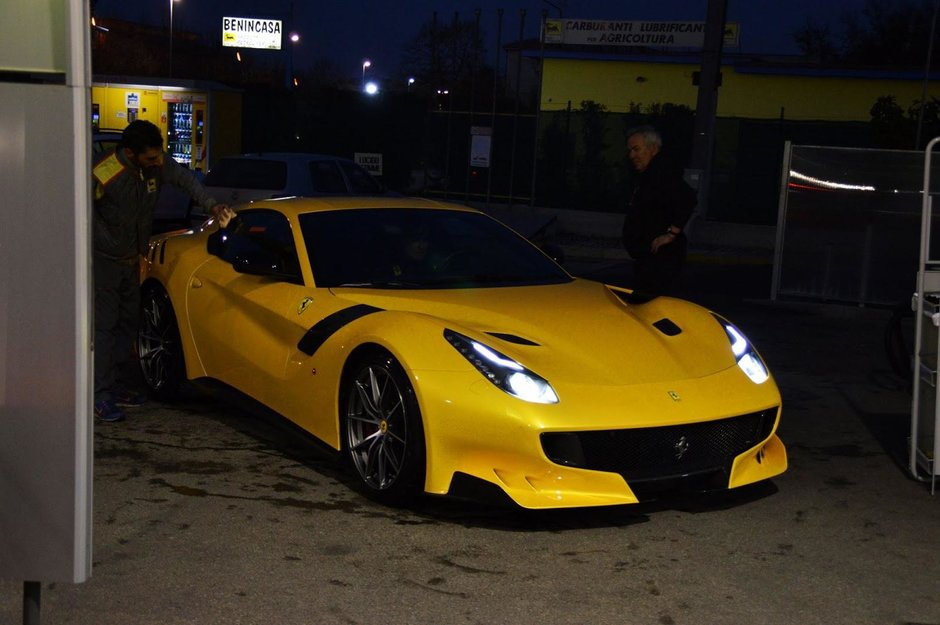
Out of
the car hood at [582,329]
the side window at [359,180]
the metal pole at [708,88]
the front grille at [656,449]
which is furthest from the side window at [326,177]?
the front grille at [656,449]

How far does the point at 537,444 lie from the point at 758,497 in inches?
54.9

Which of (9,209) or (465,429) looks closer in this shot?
(9,209)

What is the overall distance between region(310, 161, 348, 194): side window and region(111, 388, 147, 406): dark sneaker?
31.2 ft

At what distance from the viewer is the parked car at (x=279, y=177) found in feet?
55.1

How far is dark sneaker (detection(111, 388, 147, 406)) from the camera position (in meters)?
7.43

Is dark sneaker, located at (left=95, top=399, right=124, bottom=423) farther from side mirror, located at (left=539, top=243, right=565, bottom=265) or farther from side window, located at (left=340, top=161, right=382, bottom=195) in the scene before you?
side window, located at (left=340, top=161, right=382, bottom=195)

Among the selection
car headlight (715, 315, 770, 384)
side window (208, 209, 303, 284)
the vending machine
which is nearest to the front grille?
car headlight (715, 315, 770, 384)

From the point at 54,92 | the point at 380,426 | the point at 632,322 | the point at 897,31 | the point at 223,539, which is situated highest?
the point at 897,31

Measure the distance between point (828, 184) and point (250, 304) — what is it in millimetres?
8536

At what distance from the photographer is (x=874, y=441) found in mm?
7188

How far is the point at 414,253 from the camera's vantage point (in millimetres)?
6633

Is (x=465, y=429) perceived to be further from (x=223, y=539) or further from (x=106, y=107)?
(x=106, y=107)

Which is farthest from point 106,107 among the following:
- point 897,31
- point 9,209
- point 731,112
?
point 897,31

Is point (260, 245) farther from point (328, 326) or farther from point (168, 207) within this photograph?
point (168, 207)
